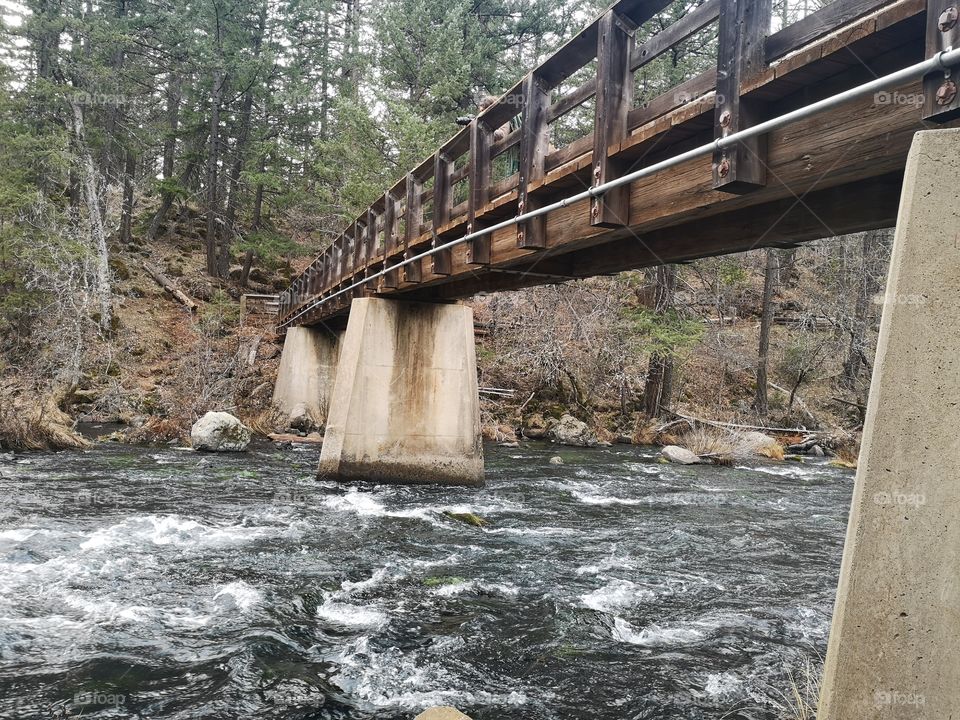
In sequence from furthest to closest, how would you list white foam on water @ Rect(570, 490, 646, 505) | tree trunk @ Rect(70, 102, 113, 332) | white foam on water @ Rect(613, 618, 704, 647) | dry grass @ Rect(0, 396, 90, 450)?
1. tree trunk @ Rect(70, 102, 113, 332)
2. dry grass @ Rect(0, 396, 90, 450)
3. white foam on water @ Rect(570, 490, 646, 505)
4. white foam on water @ Rect(613, 618, 704, 647)

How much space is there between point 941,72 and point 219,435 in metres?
15.2

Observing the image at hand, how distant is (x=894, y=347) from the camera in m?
3.06

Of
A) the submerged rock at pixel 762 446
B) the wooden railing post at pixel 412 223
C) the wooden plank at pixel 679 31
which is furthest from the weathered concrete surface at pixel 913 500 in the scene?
the submerged rock at pixel 762 446

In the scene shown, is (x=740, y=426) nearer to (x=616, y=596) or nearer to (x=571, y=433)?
(x=571, y=433)

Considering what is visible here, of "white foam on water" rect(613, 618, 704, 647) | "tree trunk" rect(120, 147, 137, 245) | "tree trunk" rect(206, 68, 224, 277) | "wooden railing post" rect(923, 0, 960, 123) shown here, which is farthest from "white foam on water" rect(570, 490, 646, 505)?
"tree trunk" rect(120, 147, 137, 245)

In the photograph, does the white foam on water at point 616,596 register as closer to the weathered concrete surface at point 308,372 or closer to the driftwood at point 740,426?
the driftwood at point 740,426

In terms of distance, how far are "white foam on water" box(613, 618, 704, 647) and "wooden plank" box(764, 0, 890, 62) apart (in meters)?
4.18

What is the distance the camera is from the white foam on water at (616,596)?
628 centimetres

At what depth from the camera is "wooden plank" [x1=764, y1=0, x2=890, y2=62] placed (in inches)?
149

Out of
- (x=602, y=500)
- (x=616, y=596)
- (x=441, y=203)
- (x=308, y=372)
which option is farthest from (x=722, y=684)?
(x=308, y=372)

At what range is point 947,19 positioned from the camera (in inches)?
123

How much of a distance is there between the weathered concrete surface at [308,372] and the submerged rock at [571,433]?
23.1 ft

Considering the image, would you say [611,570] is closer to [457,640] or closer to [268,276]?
[457,640]

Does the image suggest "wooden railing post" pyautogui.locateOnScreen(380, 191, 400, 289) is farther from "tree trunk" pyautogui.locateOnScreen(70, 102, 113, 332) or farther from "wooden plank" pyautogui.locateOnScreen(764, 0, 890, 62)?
"tree trunk" pyautogui.locateOnScreen(70, 102, 113, 332)
